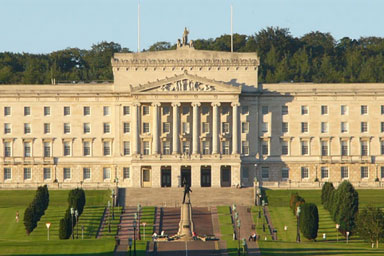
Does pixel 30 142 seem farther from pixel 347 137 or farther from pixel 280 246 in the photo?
pixel 280 246

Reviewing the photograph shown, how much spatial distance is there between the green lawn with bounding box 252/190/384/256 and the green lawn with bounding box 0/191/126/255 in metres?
16.9

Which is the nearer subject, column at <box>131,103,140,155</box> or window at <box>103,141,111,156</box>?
column at <box>131,103,140,155</box>

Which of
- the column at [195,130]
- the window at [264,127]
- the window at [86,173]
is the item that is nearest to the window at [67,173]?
the window at [86,173]

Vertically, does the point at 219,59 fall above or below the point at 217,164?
above

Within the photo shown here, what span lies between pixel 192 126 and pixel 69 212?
1694 inches

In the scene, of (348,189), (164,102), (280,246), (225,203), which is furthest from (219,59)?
(280,246)

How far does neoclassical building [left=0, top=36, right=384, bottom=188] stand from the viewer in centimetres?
18738

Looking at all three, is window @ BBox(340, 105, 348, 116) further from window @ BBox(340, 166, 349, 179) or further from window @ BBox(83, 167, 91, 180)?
window @ BBox(83, 167, 91, 180)

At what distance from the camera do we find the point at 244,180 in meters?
187

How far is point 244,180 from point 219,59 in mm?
17285

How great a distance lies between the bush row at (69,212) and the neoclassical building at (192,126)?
3116cm

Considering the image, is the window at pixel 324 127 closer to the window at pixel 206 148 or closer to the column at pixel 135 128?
the window at pixel 206 148

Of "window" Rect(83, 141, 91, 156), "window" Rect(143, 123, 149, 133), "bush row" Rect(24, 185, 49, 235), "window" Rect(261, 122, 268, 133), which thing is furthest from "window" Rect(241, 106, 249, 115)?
"bush row" Rect(24, 185, 49, 235)

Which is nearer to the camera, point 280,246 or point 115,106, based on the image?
point 280,246
